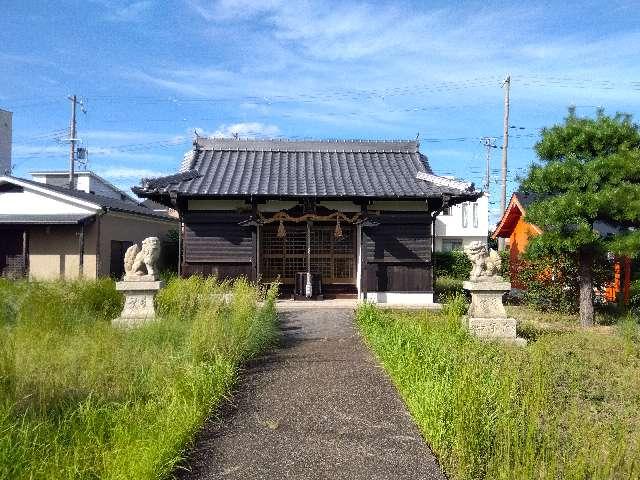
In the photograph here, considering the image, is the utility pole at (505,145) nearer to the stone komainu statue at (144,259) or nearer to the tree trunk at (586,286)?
the tree trunk at (586,286)

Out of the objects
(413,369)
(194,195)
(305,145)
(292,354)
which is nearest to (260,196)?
(194,195)

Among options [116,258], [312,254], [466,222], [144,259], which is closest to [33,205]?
[116,258]

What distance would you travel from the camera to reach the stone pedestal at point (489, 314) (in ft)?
27.2

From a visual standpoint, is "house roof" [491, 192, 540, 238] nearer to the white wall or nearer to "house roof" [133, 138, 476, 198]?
"house roof" [133, 138, 476, 198]

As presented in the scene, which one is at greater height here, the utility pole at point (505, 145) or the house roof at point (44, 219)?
the utility pole at point (505, 145)

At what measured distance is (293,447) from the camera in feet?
12.7

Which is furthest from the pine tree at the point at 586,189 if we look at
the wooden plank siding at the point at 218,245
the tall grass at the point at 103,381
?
the wooden plank siding at the point at 218,245

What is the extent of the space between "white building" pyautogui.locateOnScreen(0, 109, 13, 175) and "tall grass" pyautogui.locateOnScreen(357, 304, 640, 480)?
34.3 metres

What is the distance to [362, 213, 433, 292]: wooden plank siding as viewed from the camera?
1342 centimetres

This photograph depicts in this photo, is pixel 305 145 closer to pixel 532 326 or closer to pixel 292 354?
pixel 532 326

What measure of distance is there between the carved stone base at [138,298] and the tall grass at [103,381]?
407 mm

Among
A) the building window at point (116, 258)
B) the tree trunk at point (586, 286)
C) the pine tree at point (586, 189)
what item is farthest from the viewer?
the building window at point (116, 258)

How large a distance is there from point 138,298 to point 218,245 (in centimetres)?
483

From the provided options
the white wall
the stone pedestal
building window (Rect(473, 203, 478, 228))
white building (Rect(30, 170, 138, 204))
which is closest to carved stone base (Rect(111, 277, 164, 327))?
the stone pedestal
